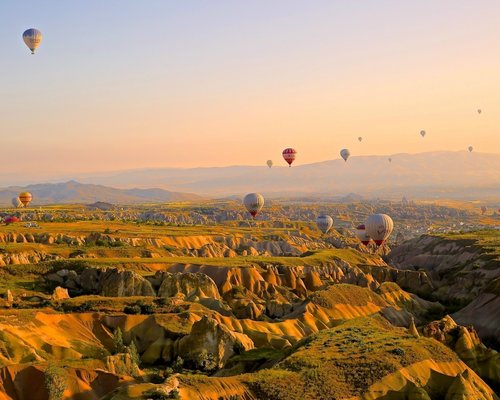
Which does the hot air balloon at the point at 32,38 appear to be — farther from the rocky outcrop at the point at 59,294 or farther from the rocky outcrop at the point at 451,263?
the rocky outcrop at the point at 451,263

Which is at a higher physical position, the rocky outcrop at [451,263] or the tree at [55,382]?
the tree at [55,382]

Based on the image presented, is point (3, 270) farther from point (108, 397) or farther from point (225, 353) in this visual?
point (108, 397)

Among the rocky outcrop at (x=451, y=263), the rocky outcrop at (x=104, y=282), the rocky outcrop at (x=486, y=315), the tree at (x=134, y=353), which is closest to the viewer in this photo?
the tree at (x=134, y=353)

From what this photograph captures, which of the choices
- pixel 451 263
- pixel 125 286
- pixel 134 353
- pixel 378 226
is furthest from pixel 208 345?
pixel 451 263

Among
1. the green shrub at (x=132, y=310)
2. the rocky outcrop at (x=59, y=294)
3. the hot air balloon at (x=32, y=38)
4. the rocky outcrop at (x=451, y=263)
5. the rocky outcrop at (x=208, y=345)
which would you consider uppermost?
the hot air balloon at (x=32, y=38)

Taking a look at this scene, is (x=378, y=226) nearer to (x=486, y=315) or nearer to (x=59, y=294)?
(x=486, y=315)

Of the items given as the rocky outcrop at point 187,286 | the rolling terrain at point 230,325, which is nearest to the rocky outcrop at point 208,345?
the rolling terrain at point 230,325

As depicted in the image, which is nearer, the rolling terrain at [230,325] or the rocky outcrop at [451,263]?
the rolling terrain at [230,325]
